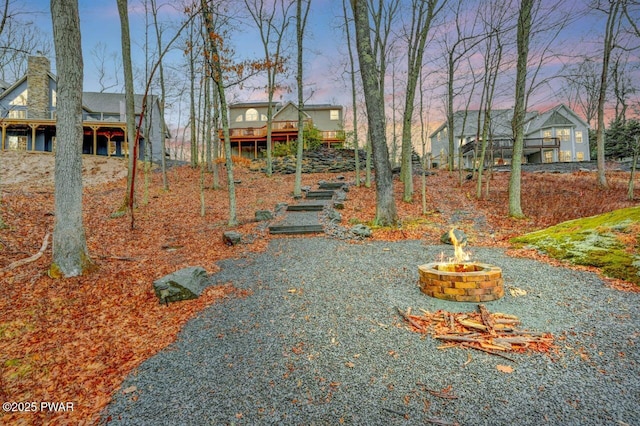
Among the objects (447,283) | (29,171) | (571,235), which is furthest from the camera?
(29,171)

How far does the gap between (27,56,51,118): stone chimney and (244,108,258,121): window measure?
16838mm

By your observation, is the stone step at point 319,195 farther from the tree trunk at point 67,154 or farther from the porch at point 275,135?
the porch at point 275,135

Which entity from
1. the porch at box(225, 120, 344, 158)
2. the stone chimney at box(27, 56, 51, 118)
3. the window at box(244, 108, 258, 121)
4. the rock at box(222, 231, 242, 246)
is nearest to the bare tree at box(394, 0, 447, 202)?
the rock at box(222, 231, 242, 246)

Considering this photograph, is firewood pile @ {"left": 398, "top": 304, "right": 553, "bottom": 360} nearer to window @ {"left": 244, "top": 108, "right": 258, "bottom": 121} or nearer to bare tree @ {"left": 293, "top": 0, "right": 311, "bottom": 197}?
bare tree @ {"left": 293, "top": 0, "right": 311, "bottom": 197}

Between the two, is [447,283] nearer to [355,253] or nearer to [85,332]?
[355,253]

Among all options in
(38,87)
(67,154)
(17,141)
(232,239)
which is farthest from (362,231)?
(17,141)

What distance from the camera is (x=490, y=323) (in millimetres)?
3348

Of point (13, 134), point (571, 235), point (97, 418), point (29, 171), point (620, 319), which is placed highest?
point (13, 134)

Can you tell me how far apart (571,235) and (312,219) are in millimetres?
6995

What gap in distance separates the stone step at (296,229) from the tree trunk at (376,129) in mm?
1923

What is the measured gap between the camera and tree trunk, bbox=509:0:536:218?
9821mm

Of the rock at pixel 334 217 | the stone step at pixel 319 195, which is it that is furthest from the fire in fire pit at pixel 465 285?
the stone step at pixel 319 195

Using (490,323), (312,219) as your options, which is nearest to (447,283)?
(490,323)

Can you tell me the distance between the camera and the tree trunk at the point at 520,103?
9.82m
